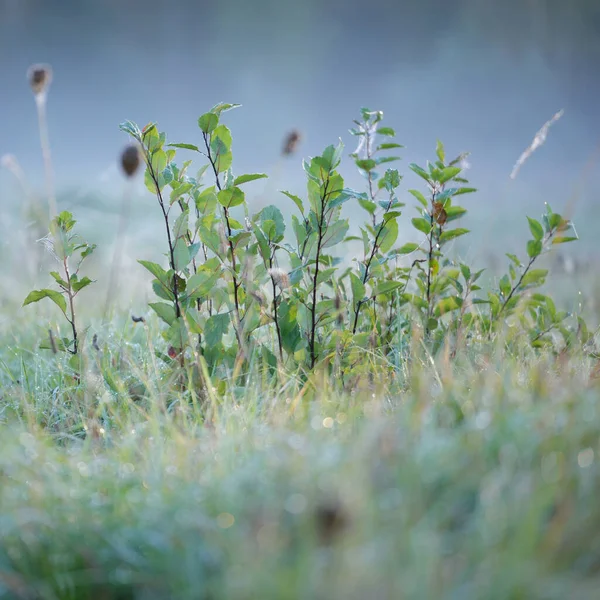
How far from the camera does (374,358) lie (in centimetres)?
235

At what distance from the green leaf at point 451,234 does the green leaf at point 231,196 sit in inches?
33.4

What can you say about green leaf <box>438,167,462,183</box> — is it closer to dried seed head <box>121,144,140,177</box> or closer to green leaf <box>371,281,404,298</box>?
green leaf <box>371,281,404,298</box>

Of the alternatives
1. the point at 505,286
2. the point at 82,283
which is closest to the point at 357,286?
the point at 505,286

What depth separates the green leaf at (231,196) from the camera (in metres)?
2.14

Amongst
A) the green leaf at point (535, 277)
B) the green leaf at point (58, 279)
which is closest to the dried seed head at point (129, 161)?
the green leaf at point (58, 279)

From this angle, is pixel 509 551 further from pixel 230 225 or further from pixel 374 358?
pixel 230 225

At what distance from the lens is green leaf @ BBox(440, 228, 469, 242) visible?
2.50 metres

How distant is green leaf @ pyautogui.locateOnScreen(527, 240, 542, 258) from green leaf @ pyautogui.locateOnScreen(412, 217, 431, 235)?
397 mm

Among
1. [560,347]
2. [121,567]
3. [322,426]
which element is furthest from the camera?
[560,347]

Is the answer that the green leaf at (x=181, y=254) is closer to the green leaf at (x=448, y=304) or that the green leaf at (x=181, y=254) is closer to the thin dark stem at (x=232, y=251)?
the thin dark stem at (x=232, y=251)

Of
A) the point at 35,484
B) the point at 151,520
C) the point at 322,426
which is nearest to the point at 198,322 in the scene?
the point at 322,426

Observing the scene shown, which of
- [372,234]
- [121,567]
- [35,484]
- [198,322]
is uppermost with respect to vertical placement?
[372,234]

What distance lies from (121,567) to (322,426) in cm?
57

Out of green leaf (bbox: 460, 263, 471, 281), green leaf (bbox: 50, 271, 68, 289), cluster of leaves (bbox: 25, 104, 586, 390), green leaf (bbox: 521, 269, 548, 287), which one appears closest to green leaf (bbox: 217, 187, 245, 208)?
cluster of leaves (bbox: 25, 104, 586, 390)
